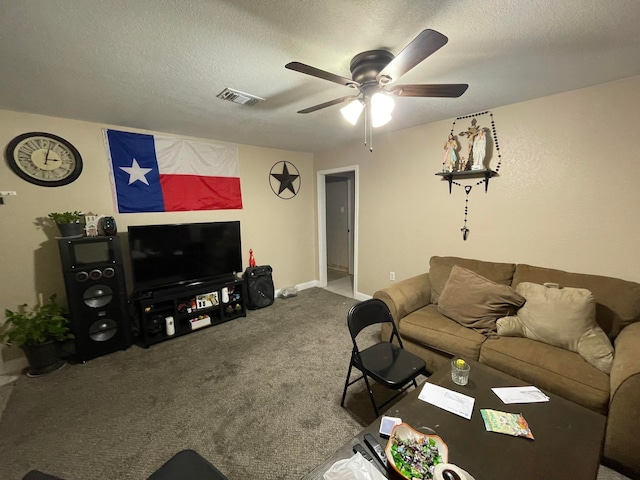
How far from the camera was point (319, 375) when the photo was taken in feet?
7.43

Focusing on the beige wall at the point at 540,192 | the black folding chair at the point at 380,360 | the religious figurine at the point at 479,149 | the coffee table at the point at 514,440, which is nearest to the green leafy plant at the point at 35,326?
the black folding chair at the point at 380,360

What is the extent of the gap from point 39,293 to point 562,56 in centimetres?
465

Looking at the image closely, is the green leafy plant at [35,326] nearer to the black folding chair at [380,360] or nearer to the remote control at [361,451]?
the black folding chair at [380,360]

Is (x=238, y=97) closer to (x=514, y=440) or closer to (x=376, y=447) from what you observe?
(x=376, y=447)

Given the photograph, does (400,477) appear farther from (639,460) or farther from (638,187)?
(638,187)

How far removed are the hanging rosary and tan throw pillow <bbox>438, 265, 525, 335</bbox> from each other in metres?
0.77

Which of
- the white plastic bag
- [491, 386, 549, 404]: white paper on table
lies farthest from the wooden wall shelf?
the white plastic bag

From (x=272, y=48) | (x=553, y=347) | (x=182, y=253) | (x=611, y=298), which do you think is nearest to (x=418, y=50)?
(x=272, y=48)

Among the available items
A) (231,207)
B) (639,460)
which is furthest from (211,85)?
(639,460)

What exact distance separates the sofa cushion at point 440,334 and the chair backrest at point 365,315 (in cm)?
34

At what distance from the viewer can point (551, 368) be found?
1603mm

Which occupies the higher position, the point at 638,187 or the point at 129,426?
the point at 638,187

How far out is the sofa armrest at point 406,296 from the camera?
2337mm

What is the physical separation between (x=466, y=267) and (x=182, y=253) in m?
3.13
